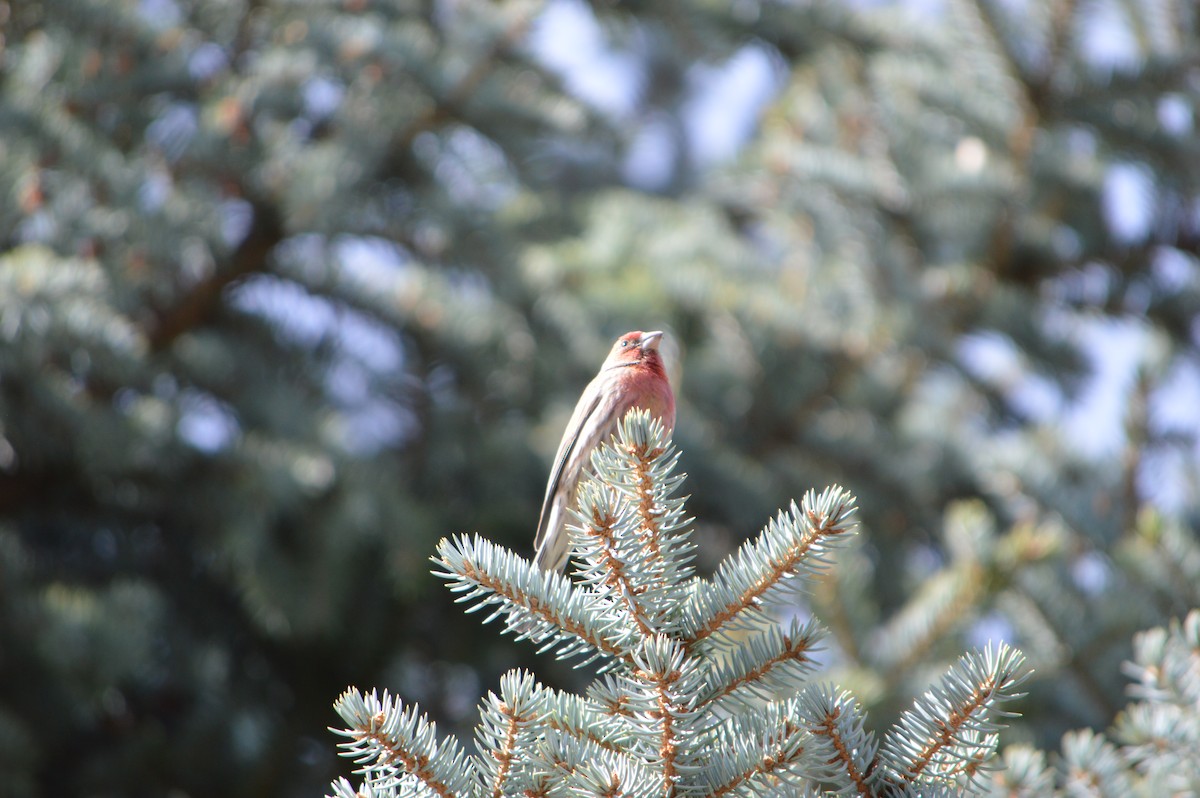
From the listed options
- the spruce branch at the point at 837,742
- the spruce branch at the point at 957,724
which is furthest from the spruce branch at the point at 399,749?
the spruce branch at the point at 957,724

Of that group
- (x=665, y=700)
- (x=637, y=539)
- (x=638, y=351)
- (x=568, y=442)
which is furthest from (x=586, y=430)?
(x=665, y=700)

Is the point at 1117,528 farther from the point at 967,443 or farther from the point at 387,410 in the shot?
the point at 387,410

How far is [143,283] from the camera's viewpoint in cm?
353

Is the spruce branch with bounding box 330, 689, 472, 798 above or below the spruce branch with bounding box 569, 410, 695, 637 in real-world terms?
below

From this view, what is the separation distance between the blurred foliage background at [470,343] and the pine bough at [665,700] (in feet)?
5.18

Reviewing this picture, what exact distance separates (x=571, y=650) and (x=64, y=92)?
107 inches

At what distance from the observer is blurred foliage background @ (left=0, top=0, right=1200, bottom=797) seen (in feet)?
10.5

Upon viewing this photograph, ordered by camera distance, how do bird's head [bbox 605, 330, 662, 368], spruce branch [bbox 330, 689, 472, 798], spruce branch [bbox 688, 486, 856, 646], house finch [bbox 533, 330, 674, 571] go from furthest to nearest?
1. bird's head [bbox 605, 330, 662, 368]
2. house finch [bbox 533, 330, 674, 571]
3. spruce branch [bbox 688, 486, 856, 646]
4. spruce branch [bbox 330, 689, 472, 798]

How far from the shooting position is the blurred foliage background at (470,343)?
320 cm

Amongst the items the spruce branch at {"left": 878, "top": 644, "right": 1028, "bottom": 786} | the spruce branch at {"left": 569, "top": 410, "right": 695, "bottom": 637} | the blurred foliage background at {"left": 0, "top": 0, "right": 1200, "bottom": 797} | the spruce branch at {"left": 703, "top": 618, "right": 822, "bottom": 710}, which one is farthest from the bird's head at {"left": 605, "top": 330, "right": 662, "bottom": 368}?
the spruce branch at {"left": 878, "top": 644, "right": 1028, "bottom": 786}

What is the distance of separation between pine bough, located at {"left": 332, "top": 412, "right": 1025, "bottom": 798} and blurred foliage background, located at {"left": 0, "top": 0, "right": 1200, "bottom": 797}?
5.18 feet

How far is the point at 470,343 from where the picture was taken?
14.0 ft

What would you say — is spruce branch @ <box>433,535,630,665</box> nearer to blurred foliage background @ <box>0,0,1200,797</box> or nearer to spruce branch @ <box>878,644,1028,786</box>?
spruce branch @ <box>878,644,1028,786</box>

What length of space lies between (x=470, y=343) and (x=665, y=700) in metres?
2.91
